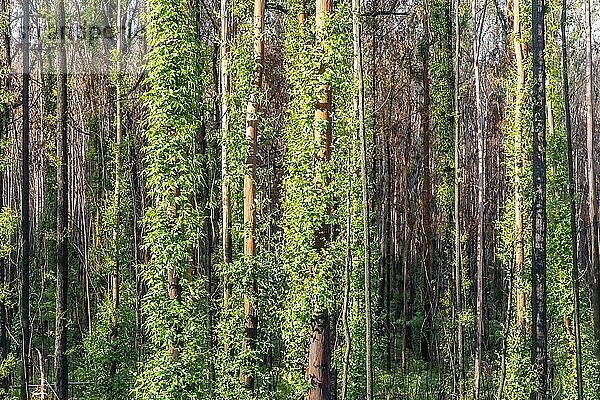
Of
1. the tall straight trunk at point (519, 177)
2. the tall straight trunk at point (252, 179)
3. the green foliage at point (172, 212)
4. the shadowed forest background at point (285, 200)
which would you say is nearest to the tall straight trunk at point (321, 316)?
the shadowed forest background at point (285, 200)

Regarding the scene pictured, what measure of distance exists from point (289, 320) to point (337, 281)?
1.10 metres

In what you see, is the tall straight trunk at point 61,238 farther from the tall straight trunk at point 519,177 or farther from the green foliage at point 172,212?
the tall straight trunk at point 519,177

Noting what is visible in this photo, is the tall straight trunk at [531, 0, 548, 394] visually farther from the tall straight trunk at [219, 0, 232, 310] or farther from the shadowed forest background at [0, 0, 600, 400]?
the tall straight trunk at [219, 0, 232, 310]

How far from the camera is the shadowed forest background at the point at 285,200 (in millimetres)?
12164

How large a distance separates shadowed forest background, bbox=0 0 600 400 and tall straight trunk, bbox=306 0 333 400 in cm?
4

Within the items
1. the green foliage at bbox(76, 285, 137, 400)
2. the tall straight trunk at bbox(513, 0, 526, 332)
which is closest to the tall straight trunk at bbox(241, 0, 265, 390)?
the green foliage at bbox(76, 285, 137, 400)

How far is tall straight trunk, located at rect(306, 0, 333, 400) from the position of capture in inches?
519

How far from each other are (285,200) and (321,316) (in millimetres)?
2062

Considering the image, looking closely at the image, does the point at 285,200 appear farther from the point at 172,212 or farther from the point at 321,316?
the point at 172,212

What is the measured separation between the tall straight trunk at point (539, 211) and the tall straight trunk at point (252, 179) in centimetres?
524

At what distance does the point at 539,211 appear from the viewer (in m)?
15.2

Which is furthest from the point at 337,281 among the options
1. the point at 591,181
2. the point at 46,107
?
the point at 46,107

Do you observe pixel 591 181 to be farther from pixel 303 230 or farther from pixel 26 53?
pixel 26 53

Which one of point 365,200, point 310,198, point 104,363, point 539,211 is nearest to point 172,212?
point 310,198
